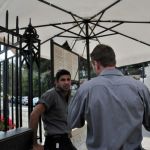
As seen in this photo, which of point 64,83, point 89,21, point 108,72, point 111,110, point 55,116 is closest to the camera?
point 111,110

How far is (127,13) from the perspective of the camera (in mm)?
4719

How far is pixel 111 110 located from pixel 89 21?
3.21 m

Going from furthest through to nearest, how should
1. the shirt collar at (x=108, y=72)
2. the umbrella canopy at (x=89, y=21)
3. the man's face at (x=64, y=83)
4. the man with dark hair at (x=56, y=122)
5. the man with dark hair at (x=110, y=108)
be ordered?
the umbrella canopy at (x=89, y=21) → the man's face at (x=64, y=83) → the man with dark hair at (x=56, y=122) → the shirt collar at (x=108, y=72) → the man with dark hair at (x=110, y=108)

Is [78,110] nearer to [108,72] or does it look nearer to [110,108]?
[110,108]

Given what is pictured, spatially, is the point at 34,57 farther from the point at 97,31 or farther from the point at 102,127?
the point at 97,31

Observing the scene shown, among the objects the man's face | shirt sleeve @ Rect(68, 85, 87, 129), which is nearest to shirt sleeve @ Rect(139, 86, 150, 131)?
shirt sleeve @ Rect(68, 85, 87, 129)

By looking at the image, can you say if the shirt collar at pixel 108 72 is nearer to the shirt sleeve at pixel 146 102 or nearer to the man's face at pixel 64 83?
the shirt sleeve at pixel 146 102

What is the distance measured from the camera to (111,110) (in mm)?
2021

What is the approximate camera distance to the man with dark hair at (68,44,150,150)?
2012 mm

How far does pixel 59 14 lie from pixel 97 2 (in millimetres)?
643

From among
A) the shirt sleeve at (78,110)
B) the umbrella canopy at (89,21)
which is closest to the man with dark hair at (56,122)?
the umbrella canopy at (89,21)

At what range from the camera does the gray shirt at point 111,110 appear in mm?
2012

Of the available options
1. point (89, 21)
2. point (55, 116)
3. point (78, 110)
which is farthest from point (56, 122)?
point (89, 21)

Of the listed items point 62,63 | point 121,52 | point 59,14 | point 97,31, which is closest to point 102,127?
point 62,63
